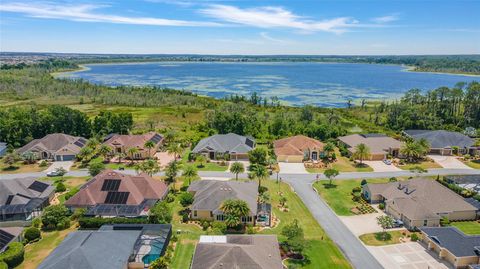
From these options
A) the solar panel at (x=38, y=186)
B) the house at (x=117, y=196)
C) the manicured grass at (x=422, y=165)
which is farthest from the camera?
the manicured grass at (x=422, y=165)

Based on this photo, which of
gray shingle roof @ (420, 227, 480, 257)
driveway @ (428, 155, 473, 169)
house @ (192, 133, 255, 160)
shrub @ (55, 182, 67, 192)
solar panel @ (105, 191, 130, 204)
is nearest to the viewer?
gray shingle roof @ (420, 227, 480, 257)

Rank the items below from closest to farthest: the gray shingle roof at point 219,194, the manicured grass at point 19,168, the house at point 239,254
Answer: the house at point 239,254 → the gray shingle roof at point 219,194 → the manicured grass at point 19,168

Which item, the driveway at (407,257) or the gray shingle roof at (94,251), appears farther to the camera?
the driveway at (407,257)

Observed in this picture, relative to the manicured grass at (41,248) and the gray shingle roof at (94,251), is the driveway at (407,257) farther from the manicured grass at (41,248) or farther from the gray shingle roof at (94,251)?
the manicured grass at (41,248)

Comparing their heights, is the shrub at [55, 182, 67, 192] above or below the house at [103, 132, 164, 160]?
below

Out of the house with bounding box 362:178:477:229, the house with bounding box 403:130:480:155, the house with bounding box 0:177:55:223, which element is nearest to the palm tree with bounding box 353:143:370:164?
the house with bounding box 362:178:477:229

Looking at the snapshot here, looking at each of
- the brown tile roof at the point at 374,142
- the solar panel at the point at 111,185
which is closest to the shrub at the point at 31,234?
the solar panel at the point at 111,185

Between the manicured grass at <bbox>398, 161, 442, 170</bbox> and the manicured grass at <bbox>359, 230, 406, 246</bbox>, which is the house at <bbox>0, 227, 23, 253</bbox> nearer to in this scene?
the manicured grass at <bbox>359, 230, 406, 246</bbox>
